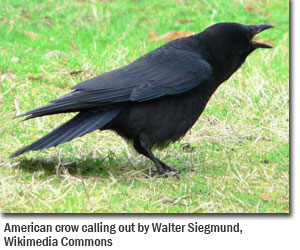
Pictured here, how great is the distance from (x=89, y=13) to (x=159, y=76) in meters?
3.89

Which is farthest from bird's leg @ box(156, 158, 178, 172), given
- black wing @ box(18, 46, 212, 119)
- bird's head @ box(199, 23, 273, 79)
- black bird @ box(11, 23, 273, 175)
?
bird's head @ box(199, 23, 273, 79)

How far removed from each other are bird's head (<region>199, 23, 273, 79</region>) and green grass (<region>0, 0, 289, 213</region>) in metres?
0.80

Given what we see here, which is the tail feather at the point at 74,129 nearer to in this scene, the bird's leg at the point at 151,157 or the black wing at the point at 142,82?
the black wing at the point at 142,82

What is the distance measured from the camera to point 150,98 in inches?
197

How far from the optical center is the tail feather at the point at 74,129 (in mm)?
4801

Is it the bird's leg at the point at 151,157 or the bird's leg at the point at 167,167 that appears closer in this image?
the bird's leg at the point at 151,157

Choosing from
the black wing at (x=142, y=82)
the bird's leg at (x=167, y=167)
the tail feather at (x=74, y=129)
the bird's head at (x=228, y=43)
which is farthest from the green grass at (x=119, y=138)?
the bird's head at (x=228, y=43)

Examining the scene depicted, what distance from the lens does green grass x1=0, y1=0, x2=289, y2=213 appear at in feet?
14.9

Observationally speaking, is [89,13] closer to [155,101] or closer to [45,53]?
[45,53]

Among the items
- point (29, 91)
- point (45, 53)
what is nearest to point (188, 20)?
point (45, 53)

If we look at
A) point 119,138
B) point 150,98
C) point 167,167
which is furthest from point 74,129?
point 119,138

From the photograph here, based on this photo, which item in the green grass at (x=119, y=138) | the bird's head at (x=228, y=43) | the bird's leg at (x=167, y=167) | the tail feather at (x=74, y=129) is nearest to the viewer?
the green grass at (x=119, y=138)

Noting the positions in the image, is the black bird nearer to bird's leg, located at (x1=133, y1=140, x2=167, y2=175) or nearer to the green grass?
bird's leg, located at (x1=133, y1=140, x2=167, y2=175)

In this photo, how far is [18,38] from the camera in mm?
7938
